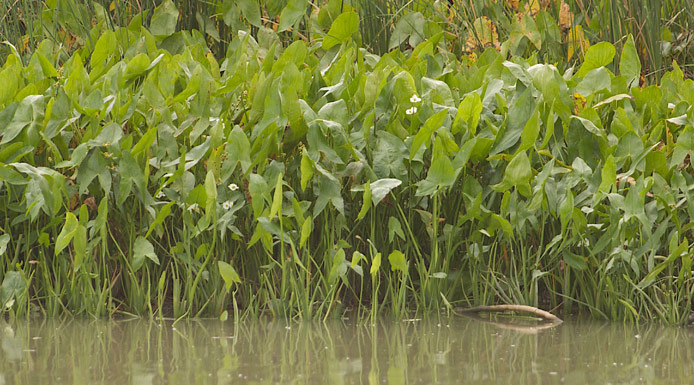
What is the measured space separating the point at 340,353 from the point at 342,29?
1332 millimetres

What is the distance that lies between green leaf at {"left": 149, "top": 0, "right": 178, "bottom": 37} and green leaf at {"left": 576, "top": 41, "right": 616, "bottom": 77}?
1.53 m

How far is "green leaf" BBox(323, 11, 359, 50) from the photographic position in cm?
267

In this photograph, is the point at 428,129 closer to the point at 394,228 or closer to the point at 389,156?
the point at 389,156

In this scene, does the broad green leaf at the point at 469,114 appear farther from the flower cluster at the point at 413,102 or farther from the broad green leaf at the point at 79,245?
the broad green leaf at the point at 79,245

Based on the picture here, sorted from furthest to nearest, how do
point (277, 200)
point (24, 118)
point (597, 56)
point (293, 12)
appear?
point (293, 12) → point (597, 56) → point (24, 118) → point (277, 200)

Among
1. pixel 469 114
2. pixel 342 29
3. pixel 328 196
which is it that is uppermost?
pixel 342 29

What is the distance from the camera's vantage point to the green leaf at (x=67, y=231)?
1933 millimetres

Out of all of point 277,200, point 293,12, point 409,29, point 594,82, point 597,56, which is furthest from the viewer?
point 409,29

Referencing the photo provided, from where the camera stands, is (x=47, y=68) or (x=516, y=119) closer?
(x=516, y=119)

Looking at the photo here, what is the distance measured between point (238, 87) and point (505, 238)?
0.86 metres

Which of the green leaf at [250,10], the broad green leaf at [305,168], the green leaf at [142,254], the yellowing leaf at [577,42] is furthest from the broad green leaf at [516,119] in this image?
the green leaf at [250,10]

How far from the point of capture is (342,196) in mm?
2164

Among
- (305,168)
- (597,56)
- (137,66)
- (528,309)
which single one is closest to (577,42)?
(597,56)

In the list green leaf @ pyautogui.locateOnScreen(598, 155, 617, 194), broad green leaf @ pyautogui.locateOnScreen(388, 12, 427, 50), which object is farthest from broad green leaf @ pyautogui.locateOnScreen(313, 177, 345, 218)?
broad green leaf @ pyautogui.locateOnScreen(388, 12, 427, 50)
